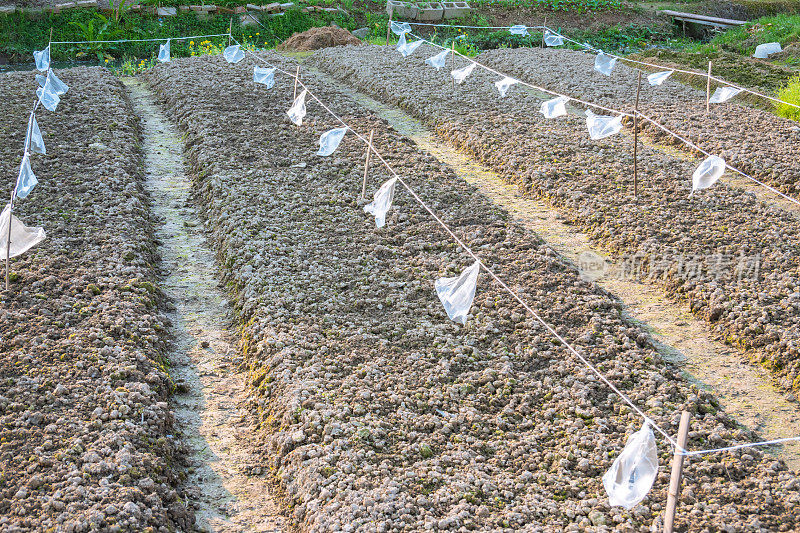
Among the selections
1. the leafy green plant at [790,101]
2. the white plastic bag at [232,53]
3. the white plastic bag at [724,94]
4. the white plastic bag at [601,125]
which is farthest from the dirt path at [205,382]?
the leafy green plant at [790,101]

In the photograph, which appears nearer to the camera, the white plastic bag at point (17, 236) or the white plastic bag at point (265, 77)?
the white plastic bag at point (17, 236)

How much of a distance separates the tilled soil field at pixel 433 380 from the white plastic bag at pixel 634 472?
28 centimetres

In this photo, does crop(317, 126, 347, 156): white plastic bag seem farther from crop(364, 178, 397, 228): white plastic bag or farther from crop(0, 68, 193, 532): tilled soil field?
crop(0, 68, 193, 532): tilled soil field

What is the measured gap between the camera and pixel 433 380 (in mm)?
4113

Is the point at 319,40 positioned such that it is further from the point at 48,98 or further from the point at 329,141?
the point at 329,141

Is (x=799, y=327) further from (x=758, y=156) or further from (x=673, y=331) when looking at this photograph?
(x=758, y=156)

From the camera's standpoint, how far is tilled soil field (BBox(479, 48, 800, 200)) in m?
7.19

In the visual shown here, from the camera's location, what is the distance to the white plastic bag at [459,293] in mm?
4227

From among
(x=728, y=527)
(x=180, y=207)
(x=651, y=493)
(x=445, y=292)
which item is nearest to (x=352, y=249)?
(x=445, y=292)

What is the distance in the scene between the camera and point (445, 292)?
14.4 ft

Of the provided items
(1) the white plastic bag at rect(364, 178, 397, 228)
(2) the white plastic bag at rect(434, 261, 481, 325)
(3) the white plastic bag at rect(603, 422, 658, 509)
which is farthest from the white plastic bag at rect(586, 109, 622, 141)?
(3) the white plastic bag at rect(603, 422, 658, 509)

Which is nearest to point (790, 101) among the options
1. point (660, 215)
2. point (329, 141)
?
point (660, 215)

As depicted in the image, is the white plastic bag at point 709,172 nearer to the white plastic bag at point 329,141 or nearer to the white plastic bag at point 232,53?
the white plastic bag at point 329,141

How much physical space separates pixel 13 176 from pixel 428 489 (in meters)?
5.22
